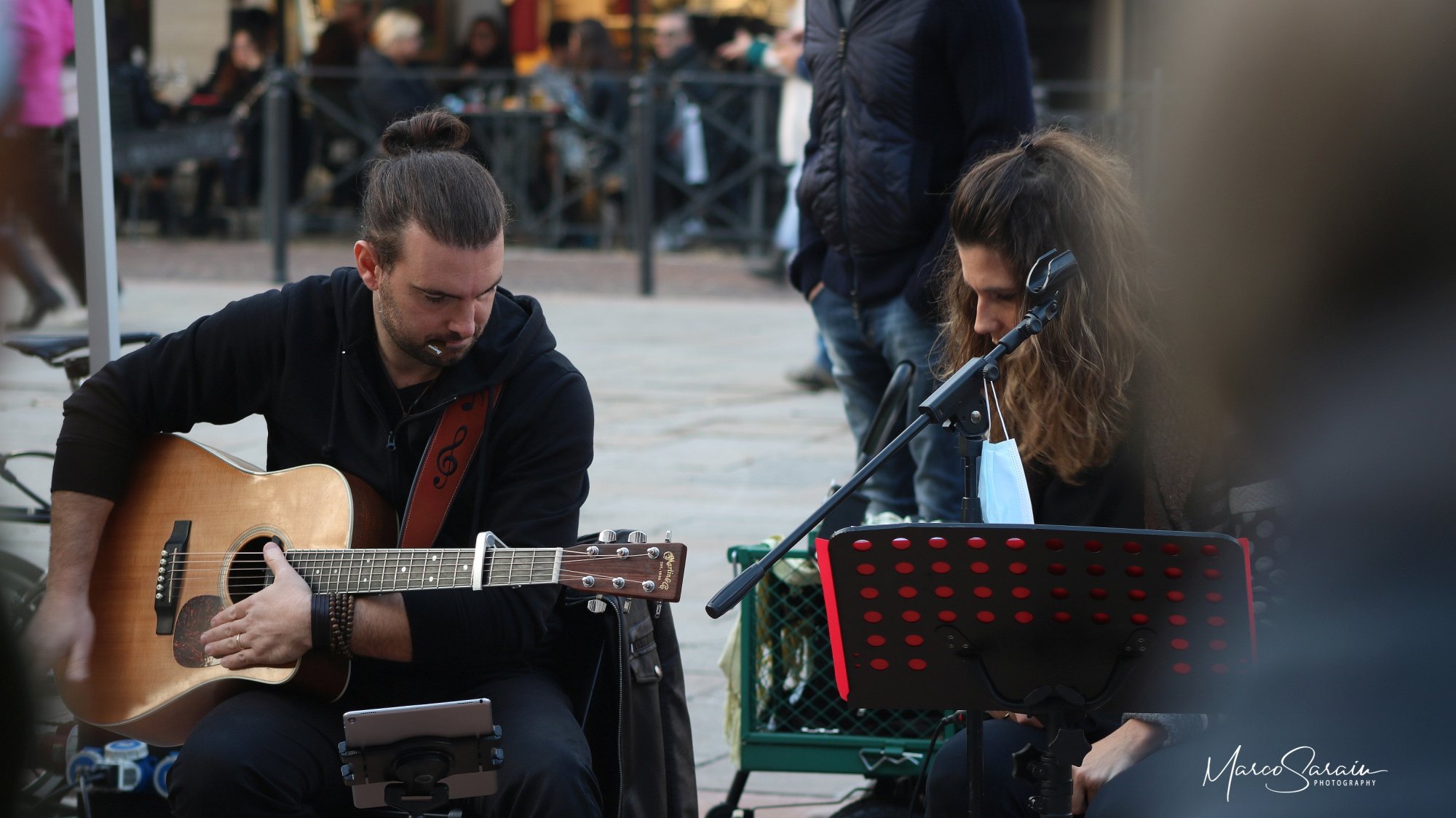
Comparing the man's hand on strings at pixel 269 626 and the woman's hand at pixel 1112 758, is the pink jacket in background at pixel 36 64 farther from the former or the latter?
the woman's hand at pixel 1112 758

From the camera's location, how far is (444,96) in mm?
13359

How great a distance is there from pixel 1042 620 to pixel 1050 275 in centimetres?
49

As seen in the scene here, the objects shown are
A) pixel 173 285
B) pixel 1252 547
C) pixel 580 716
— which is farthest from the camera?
pixel 173 285

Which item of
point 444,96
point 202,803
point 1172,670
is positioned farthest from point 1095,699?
point 444,96

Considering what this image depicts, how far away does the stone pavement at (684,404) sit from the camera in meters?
3.39

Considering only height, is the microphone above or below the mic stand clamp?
above

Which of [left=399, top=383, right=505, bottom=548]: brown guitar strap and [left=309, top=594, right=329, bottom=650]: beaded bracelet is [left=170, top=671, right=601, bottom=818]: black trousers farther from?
[left=399, top=383, right=505, bottom=548]: brown guitar strap

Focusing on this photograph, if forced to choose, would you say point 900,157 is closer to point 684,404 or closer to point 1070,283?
point 1070,283

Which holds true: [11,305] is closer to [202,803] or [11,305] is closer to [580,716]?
[202,803]

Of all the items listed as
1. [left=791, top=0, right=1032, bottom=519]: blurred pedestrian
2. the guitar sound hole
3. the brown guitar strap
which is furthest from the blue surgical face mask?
the guitar sound hole

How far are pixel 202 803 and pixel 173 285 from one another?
331 inches

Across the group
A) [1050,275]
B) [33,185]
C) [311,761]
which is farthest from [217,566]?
[33,185]

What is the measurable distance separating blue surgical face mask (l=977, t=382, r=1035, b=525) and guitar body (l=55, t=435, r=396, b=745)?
0.95 m

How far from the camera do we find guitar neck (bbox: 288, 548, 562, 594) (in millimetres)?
2242
